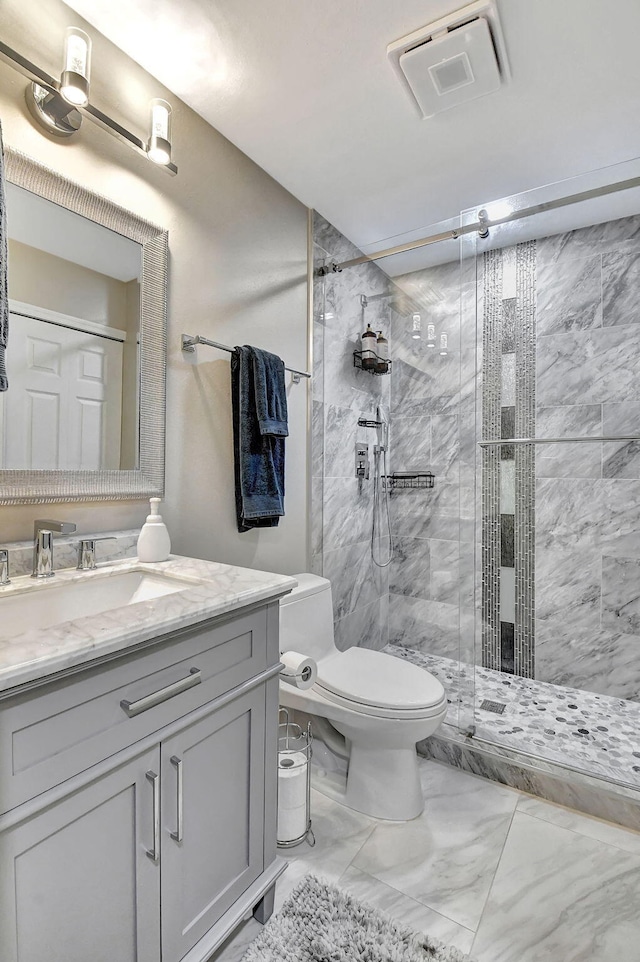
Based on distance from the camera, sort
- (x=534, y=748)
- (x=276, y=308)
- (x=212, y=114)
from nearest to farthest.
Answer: (x=212, y=114)
(x=534, y=748)
(x=276, y=308)

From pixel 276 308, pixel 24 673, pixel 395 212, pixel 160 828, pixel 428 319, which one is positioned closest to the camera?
pixel 24 673

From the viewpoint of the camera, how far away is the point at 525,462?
255 cm

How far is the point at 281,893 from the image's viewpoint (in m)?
1.32

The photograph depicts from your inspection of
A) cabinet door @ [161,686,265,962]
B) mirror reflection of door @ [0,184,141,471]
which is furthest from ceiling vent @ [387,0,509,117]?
cabinet door @ [161,686,265,962]

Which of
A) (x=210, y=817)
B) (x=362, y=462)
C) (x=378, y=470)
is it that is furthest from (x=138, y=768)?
(x=378, y=470)

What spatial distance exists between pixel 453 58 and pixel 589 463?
1.81 m

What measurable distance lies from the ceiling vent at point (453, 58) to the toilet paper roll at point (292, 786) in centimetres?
220

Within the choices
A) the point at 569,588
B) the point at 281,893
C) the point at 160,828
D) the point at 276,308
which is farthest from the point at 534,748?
the point at 276,308

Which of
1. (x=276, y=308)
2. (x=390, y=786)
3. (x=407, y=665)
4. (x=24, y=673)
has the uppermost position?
(x=276, y=308)

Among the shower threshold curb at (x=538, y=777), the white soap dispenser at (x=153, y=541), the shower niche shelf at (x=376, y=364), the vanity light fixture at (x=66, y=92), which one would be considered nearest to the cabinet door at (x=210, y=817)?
the white soap dispenser at (x=153, y=541)

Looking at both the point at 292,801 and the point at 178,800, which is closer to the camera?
the point at 178,800

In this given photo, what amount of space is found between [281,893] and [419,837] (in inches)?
19.1

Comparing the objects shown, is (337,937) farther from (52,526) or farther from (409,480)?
(409,480)

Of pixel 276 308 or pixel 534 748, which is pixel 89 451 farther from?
pixel 534 748
